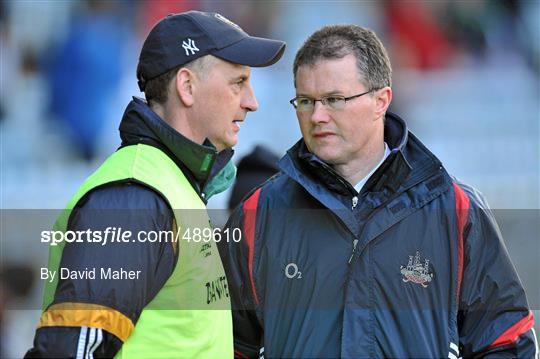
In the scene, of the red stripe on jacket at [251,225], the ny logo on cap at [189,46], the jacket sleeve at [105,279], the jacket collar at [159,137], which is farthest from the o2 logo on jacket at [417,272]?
the ny logo on cap at [189,46]

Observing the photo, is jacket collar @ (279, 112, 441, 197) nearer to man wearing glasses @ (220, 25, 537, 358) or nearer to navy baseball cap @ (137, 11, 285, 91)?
man wearing glasses @ (220, 25, 537, 358)

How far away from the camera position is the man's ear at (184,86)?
3.31 meters

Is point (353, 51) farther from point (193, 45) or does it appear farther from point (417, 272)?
point (417, 272)

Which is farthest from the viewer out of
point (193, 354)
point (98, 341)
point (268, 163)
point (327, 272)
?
point (268, 163)

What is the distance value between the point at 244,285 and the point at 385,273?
0.51m

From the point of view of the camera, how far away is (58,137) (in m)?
7.94

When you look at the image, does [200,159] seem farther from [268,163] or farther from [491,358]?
[268,163]

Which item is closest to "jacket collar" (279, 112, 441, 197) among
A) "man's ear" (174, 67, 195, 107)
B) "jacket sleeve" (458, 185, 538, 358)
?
"jacket sleeve" (458, 185, 538, 358)

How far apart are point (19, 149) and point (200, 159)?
501 centimetres

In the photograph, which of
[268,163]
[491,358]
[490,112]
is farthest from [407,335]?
[490,112]

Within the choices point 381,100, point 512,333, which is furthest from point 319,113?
point 512,333

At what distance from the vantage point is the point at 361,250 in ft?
11.4

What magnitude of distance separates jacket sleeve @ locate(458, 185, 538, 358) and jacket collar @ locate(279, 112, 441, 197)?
0.75 feet

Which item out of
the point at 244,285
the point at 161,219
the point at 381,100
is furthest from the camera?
the point at 381,100
